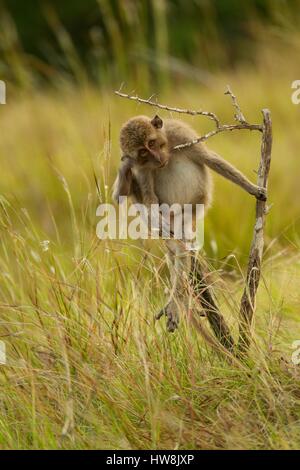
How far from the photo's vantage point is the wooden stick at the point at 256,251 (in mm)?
2949

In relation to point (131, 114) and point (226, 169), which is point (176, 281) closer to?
point (226, 169)

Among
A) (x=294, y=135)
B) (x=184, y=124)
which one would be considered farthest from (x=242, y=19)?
(x=184, y=124)

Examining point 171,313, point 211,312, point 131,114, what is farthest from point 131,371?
point 131,114

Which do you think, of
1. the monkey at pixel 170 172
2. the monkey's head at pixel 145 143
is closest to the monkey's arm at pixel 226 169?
the monkey at pixel 170 172

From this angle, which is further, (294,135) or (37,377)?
(294,135)

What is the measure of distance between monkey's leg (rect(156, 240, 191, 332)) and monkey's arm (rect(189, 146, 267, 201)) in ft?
0.85

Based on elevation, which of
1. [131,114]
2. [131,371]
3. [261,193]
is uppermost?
[131,114]

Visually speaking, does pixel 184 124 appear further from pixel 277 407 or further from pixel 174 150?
pixel 277 407

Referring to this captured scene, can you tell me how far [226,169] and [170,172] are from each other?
0.19 m

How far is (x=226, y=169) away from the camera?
301 cm

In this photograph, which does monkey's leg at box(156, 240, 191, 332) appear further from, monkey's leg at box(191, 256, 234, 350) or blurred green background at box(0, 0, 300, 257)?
blurred green background at box(0, 0, 300, 257)

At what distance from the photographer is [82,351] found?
10.4 feet

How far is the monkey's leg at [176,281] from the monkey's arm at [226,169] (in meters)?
0.26
